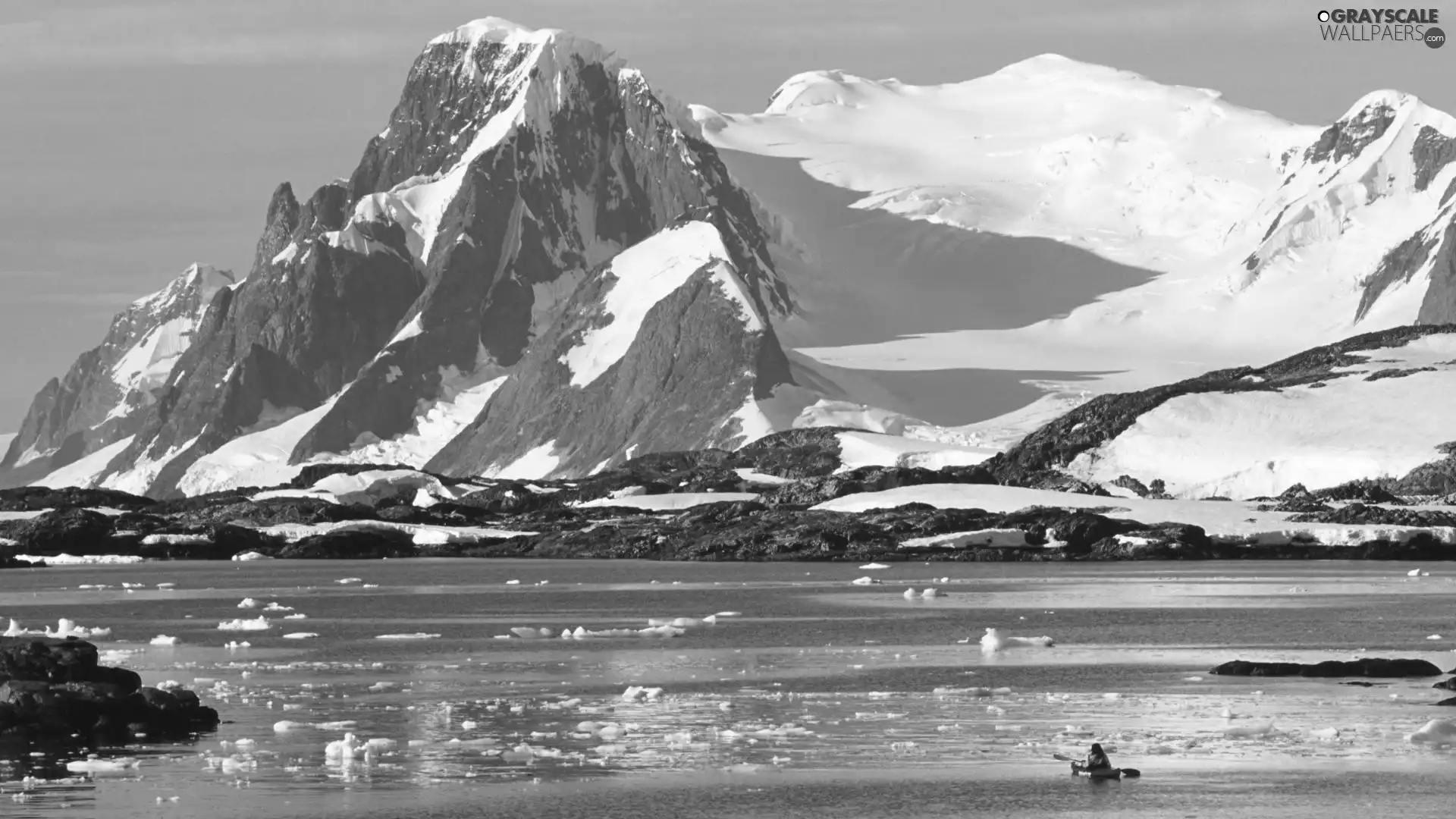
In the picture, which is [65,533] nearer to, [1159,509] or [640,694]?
[1159,509]

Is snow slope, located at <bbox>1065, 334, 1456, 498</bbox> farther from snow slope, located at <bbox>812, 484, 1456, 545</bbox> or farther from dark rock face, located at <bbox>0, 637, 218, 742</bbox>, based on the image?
dark rock face, located at <bbox>0, 637, 218, 742</bbox>

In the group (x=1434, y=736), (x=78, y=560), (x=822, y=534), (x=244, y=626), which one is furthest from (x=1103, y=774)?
(x=78, y=560)

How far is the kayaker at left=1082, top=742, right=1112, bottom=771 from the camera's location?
48.3m

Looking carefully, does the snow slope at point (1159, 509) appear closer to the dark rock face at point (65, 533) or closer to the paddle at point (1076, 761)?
the dark rock face at point (65, 533)

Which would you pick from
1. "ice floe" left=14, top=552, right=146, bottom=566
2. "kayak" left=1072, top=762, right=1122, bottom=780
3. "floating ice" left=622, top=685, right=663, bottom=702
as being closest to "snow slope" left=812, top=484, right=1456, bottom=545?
"ice floe" left=14, top=552, right=146, bottom=566

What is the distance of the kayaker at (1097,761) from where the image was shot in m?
48.3

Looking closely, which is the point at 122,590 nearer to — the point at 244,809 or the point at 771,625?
the point at 771,625

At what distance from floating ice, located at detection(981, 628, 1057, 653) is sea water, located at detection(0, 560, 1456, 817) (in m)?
0.76

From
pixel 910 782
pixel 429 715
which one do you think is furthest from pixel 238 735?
pixel 910 782

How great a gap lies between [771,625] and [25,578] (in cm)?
7467

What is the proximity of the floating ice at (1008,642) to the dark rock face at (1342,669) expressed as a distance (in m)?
10.8

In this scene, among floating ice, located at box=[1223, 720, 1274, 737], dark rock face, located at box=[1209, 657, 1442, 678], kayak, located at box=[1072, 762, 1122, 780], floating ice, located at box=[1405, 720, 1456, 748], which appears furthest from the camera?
dark rock face, located at box=[1209, 657, 1442, 678]

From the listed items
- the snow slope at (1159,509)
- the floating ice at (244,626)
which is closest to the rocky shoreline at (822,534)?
the snow slope at (1159,509)

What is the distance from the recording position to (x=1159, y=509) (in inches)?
6289
